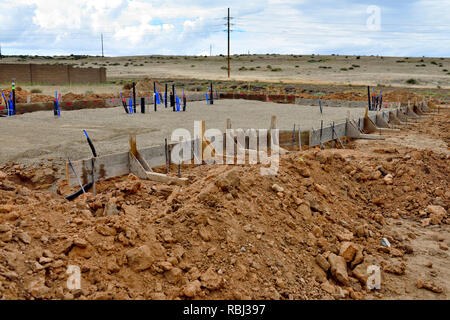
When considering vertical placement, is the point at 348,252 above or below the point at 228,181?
below

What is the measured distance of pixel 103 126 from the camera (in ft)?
47.7

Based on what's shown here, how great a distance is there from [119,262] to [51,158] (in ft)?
19.9

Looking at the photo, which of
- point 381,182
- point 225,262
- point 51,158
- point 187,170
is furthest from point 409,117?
point 225,262

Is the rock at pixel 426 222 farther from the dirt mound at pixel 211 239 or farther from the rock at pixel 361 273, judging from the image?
the rock at pixel 361 273

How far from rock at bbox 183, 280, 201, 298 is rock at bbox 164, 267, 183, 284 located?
5.6 inches

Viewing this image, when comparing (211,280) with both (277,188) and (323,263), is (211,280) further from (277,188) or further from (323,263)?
(277,188)

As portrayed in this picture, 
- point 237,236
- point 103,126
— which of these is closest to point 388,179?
point 237,236

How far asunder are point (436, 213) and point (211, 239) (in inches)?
176

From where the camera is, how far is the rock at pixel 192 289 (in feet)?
12.2

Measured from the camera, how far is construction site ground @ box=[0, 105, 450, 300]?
3773 mm

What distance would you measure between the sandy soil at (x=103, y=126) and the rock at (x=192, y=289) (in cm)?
640

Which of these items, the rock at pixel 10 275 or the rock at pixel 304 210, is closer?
the rock at pixel 10 275

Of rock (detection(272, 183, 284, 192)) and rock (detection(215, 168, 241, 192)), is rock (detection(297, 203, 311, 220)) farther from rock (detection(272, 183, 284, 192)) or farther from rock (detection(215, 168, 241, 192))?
rock (detection(215, 168, 241, 192))

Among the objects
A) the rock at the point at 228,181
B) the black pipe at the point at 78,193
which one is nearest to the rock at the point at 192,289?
the rock at the point at 228,181
